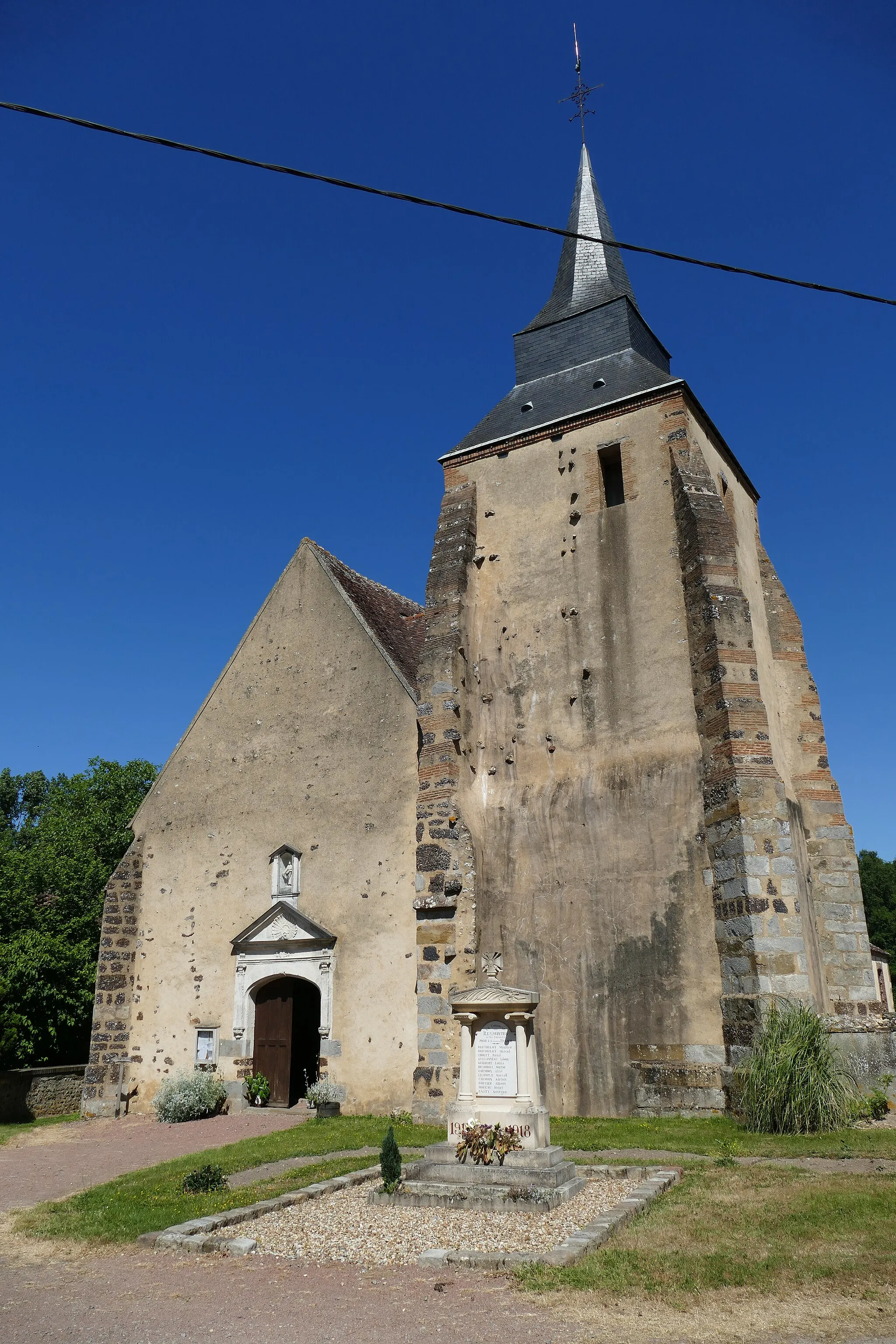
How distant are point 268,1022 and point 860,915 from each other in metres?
8.97

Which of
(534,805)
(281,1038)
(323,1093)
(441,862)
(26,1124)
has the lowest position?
(26,1124)

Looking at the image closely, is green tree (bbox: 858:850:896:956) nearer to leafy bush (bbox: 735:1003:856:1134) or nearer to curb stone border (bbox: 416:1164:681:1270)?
leafy bush (bbox: 735:1003:856:1134)

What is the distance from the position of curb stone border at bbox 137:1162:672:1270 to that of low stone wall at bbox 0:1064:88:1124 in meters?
9.47

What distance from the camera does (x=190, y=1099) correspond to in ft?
44.3

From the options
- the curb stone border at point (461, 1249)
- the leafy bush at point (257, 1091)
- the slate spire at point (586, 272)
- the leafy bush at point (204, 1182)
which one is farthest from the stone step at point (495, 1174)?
the slate spire at point (586, 272)

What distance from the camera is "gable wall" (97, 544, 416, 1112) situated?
13383 millimetres

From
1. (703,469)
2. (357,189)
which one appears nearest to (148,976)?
(703,469)

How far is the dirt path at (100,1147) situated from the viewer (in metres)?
9.00

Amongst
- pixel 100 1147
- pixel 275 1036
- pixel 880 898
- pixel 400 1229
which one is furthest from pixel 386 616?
pixel 880 898

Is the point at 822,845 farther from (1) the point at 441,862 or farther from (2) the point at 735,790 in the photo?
(1) the point at 441,862

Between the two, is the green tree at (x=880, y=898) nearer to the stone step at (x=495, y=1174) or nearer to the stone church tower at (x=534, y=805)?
the stone church tower at (x=534, y=805)

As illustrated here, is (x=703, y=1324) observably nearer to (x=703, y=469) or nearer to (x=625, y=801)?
(x=625, y=801)

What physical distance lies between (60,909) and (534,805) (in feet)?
46.8

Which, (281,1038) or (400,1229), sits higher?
(281,1038)
